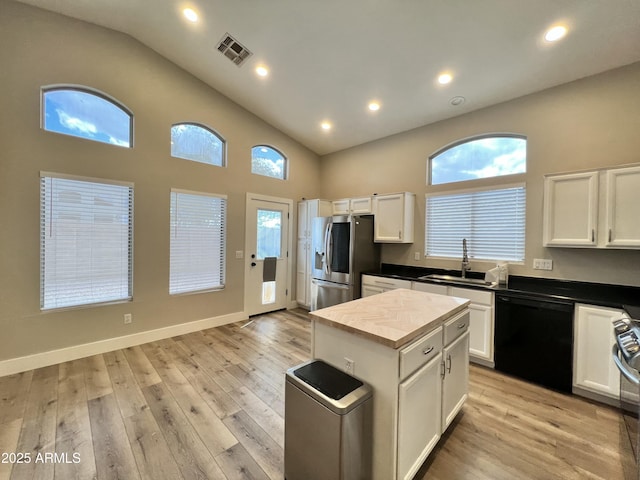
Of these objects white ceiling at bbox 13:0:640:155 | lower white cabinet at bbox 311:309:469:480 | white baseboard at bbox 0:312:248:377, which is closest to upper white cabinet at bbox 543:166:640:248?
white ceiling at bbox 13:0:640:155

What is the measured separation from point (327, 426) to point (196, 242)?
11.3 feet

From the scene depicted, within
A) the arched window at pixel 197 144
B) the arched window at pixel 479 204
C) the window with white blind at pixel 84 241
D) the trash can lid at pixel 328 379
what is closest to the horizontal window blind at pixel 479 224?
the arched window at pixel 479 204

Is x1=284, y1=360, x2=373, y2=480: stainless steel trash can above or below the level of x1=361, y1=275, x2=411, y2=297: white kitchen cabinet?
below

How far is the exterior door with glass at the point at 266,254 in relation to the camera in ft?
Result: 14.9

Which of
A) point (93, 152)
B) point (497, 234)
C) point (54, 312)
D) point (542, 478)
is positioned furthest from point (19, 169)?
point (497, 234)

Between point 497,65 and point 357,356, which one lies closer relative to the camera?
point 357,356

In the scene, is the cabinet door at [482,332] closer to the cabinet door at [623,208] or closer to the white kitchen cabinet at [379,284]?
the white kitchen cabinet at [379,284]

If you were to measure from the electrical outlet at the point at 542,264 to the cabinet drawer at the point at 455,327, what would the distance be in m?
1.70

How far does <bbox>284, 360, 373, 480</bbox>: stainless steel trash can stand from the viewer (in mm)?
1217

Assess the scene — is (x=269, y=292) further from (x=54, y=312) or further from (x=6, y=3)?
(x=6, y=3)

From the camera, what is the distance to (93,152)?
307cm

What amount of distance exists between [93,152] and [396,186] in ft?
13.9

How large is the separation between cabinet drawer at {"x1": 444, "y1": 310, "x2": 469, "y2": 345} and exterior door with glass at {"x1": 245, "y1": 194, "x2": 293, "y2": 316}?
136 inches

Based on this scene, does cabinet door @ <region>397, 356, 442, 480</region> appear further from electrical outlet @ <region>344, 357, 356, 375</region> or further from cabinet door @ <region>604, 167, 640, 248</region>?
cabinet door @ <region>604, 167, 640, 248</region>
